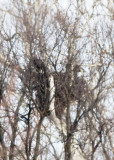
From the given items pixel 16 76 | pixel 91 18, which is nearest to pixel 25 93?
pixel 16 76

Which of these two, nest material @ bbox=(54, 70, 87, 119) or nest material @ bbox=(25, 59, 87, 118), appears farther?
nest material @ bbox=(54, 70, 87, 119)

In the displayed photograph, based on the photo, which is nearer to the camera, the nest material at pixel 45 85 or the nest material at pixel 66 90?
the nest material at pixel 45 85

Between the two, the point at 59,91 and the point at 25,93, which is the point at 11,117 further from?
the point at 59,91

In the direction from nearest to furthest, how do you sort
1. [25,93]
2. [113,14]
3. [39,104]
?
[25,93] < [39,104] < [113,14]

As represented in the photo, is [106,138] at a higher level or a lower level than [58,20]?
lower

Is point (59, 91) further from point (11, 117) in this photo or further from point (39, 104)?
point (11, 117)

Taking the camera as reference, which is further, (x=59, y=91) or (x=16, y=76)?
(x=59, y=91)

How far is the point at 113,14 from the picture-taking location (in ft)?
34.2

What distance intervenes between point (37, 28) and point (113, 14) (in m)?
3.07

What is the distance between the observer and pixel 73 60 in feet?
27.5

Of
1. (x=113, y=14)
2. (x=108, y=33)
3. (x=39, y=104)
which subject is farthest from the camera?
(x=113, y=14)

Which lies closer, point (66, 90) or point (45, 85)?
point (45, 85)

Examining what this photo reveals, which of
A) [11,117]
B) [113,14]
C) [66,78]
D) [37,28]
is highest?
[113,14]

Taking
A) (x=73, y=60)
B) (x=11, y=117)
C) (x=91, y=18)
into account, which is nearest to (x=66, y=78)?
(x=73, y=60)
